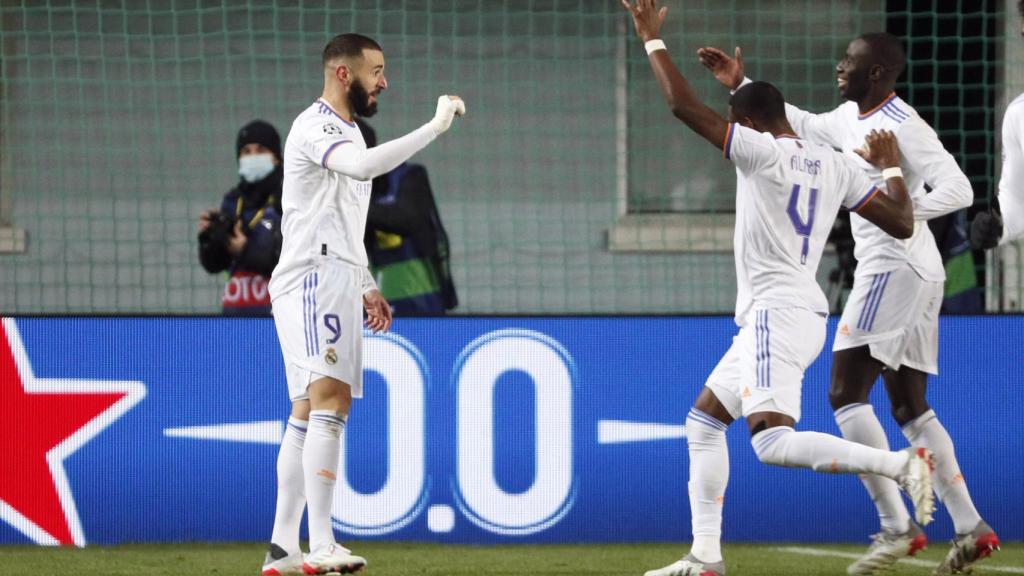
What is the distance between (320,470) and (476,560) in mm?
1214

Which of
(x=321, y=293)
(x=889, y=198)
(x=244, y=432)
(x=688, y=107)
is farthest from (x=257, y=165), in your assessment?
(x=889, y=198)

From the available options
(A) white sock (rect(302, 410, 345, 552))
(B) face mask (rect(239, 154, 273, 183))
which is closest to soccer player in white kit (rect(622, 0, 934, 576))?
(A) white sock (rect(302, 410, 345, 552))

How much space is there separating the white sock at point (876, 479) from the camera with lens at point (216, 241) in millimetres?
2885

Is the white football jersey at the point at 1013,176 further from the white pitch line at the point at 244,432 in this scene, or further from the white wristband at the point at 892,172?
the white pitch line at the point at 244,432

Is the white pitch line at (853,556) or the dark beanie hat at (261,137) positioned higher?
the dark beanie hat at (261,137)

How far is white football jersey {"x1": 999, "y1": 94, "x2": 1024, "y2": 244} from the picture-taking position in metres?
6.16

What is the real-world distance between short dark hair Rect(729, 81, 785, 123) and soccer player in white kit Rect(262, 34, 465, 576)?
983 mm

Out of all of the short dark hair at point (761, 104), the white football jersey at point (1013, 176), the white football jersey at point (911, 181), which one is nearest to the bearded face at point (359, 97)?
the short dark hair at point (761, 104)

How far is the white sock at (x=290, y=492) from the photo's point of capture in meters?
5.97

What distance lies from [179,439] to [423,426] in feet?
3.53

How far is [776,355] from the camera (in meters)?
5.68

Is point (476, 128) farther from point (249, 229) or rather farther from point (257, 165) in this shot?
point (249, 229)

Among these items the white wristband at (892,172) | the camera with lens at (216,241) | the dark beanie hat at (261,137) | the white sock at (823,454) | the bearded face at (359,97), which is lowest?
the white sock at (823,454)

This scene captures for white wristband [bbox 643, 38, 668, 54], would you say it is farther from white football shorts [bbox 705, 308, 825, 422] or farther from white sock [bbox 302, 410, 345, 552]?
white sock [bbox 302, 410, 345, 552]
